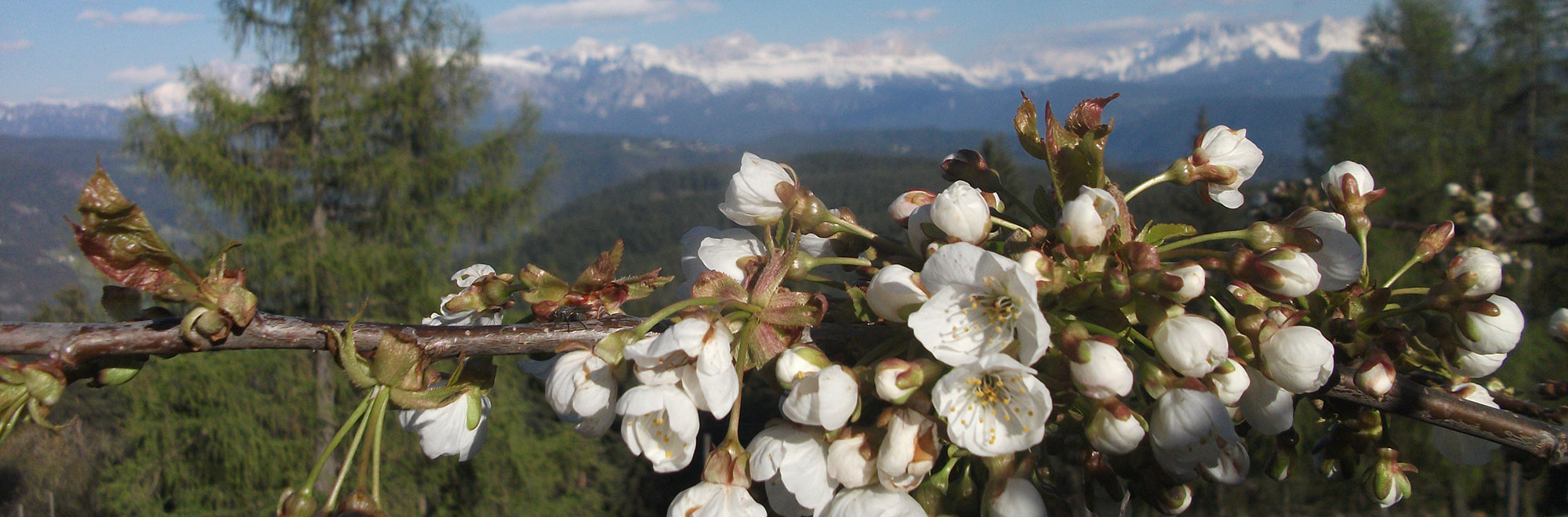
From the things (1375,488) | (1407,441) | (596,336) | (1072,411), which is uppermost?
(596,336)

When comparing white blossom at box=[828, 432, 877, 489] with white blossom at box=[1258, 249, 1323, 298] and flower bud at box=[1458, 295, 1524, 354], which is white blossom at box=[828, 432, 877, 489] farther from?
flower bud at box=[1458, 295, 1524, 354]

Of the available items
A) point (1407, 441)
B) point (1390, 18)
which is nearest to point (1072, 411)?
point (1407, 441)

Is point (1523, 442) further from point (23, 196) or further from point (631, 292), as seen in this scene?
point (23, 196)

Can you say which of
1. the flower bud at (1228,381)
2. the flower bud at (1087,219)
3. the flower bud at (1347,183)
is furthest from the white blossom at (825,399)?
the flower bud at (1347,183)

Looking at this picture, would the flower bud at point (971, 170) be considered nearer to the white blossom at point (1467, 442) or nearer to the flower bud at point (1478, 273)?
the flower bud at point (1478, 273)

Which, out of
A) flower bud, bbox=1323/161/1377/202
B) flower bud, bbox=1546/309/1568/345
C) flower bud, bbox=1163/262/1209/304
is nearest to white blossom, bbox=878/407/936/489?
flower bud, bbox=1163/262/1209/304

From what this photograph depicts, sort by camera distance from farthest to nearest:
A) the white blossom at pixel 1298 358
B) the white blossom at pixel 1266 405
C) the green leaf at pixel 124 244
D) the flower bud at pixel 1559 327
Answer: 1. the flower bud at pixel 1559 327
2. the white blossom at pixel 1266 405
3. the white blossom at pixel 1298 358
4. the green leaf at pixel 124 244
